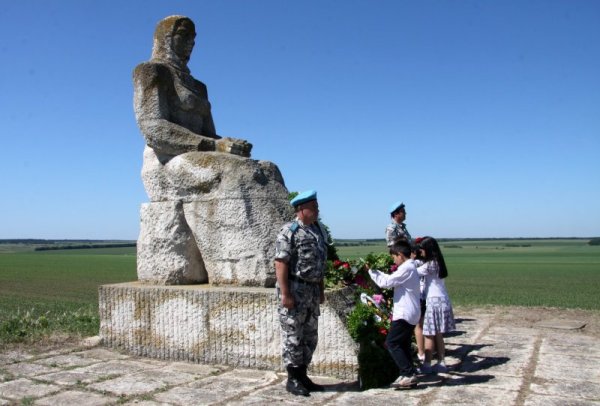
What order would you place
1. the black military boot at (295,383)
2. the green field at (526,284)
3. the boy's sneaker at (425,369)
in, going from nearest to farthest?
the black military boot at (295,383), the boy's sneaker at (425,369), the green field at (526,284)

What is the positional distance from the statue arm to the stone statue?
0.01 metres

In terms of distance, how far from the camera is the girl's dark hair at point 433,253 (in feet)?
19.8

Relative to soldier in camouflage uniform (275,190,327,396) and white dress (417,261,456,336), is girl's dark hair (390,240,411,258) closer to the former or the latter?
white dress (417,261,456,336)

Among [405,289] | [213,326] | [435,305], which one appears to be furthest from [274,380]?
[435,305]

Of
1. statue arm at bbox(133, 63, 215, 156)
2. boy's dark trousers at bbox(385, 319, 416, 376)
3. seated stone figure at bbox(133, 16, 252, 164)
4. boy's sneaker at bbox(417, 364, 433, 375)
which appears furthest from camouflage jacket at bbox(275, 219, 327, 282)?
statue arm at bbox(133, 63, 215, 156)

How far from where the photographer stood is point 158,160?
7492 millimetres

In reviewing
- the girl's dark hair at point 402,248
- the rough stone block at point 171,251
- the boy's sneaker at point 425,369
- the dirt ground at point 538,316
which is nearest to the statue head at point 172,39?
the rough stone block at point 171,251

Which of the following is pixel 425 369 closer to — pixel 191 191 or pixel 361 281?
pixel 361 281

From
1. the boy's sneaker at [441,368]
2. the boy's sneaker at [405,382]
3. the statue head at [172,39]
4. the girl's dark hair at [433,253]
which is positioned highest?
the statue head at [172,39]

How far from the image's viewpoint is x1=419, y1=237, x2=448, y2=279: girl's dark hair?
604cm

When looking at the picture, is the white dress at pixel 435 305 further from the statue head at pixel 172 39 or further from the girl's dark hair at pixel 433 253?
the statue head at pixel 172 39

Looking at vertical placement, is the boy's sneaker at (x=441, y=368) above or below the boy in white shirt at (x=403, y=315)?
below

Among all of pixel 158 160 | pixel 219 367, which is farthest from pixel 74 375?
pixel 158 160

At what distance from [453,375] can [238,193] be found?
3.12 metres
